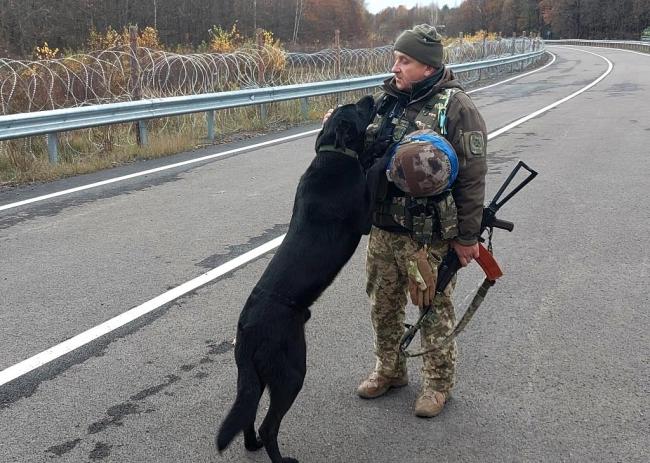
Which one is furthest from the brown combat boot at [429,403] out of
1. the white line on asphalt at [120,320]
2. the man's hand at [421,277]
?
the white line on asphalt at [120,320]

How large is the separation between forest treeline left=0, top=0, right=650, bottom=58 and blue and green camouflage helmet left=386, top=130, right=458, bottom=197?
18681 millimetres

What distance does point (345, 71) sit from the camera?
734 inches

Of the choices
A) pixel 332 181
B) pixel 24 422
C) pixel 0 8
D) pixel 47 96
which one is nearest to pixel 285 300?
pixel 332 181

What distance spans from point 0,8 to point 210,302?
21.9 m

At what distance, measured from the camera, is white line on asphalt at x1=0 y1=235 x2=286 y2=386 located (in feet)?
12.0

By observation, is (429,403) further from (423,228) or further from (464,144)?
(464,144)

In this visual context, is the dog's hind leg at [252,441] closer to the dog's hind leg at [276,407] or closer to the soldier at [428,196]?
the dog's hind leg at [276,407]

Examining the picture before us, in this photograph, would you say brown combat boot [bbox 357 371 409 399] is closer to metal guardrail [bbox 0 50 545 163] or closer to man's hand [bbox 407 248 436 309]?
man's hand [bbox 407 248 436 309]

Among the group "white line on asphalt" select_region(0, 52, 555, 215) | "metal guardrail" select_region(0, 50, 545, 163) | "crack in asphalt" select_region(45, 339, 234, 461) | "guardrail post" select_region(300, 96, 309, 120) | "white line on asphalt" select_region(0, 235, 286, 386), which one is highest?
"metal guardrail" select_region(0, 50, 545, 163)

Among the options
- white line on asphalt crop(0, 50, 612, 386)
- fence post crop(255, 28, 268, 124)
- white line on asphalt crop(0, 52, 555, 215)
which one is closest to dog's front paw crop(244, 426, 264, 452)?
white line on asphalt crop(0, 50, 612, 386)

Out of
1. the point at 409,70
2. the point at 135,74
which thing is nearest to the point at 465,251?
the point at 409,70

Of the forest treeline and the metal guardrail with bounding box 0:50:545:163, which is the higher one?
the forest treeline

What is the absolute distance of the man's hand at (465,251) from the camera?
9.92 feet

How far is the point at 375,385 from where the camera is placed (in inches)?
133
